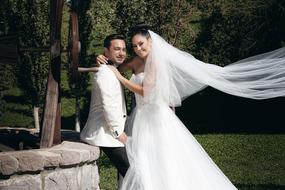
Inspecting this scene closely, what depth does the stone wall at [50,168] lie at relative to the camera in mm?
4086

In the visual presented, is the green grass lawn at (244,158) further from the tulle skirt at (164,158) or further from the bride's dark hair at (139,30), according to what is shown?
the bride's dark hair at (139,30)

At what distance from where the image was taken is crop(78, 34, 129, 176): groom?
4441 mm

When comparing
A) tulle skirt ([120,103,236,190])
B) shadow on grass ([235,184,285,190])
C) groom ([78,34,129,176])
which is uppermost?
groom ([78,34,129,176])

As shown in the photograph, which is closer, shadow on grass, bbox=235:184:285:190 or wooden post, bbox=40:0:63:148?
wooden post, bbox=40:0:63:148

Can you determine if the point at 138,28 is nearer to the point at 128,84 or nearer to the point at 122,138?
the point at 128,84

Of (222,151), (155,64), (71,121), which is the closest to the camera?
(155,64)

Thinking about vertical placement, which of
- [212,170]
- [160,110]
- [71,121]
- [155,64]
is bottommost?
[71,121]

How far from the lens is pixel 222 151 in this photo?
42.9ft

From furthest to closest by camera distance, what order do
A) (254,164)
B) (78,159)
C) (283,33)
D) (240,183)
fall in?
1. (283,33)
2. (254,164)
3. (240,183)
4. (78,159)

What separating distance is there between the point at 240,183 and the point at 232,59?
32.4 ft

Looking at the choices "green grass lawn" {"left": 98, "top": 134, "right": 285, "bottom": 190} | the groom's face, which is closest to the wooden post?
the groom's face

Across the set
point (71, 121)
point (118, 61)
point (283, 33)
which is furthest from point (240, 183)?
point (71, 121)

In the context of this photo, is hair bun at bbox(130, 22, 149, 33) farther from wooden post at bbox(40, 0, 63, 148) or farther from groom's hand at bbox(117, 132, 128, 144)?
groom's hand at bbox(117, 132, 128, 144)

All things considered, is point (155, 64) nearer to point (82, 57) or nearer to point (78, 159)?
point (78, 159)
